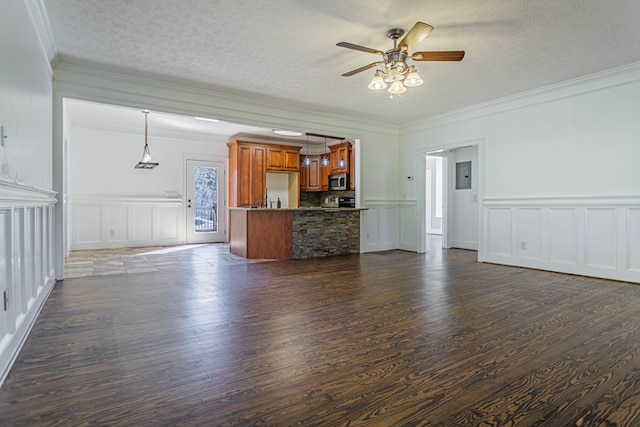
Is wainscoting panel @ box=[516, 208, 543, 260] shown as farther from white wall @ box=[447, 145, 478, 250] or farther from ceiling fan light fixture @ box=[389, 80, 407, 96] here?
ceiling fan light fixture @ box=[389, 80, 407, 96]

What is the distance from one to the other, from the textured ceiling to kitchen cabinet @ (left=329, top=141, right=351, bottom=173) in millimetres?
3457

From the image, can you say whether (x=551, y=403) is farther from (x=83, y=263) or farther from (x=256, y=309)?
(x=83, y=263)

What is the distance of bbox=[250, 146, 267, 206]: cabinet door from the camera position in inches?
319

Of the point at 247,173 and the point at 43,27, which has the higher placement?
the point at 43,27

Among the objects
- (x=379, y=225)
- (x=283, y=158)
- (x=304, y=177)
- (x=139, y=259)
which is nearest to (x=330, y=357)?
(x=139, y=259)

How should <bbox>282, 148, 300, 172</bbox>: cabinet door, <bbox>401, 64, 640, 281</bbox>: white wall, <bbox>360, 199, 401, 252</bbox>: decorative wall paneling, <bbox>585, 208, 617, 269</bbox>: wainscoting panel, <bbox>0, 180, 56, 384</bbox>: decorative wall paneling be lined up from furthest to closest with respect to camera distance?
<bbox>282, 148, 300, 172</bbox>: cabinet door, <bbox>360, 199, 401, 252</bbox>: decorative wall paneling, <bbox>585, 208, 617, 269</bbox>: wainscoting panel, <bbox>401, 64, 640, 281</bbox>: white wall, <bbox>0, 180, 56, 384</bbox>: decorative wall paneling

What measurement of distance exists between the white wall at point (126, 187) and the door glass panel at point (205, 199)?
31 cm

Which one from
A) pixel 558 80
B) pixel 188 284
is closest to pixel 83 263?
pixel 188 284

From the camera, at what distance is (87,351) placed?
213cm

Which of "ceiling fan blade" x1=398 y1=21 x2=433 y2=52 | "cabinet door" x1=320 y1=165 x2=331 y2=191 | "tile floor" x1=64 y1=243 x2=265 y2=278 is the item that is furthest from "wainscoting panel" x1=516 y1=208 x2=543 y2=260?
"cabinet door" x1=320 y1=165 x2=331 y2=191

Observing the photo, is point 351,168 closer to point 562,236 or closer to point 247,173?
point 247,173

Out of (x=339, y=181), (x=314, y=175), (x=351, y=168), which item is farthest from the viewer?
(x=314, y=175)

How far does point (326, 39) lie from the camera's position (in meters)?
3.39

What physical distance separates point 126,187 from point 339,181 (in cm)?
481
